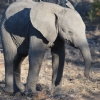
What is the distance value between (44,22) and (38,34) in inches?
7.6

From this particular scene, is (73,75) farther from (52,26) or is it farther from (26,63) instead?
(52,26)

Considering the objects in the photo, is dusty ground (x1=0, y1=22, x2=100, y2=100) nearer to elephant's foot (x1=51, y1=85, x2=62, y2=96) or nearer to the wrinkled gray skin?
elephant's foot (x1=51, y1=85, x2=62, y2=96)

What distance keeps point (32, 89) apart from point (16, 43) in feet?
2.53

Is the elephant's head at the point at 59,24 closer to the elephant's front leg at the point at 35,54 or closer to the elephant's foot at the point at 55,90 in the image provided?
the elephant's front leg at the point at 35,54

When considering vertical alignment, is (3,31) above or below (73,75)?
above

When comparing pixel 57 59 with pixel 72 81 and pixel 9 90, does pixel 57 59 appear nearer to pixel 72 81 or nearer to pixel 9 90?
pixel 9 90

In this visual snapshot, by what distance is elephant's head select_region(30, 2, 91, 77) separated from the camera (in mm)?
4871

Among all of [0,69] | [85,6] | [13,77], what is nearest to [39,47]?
[13,77]

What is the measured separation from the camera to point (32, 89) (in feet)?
17.5

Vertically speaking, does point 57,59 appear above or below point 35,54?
below

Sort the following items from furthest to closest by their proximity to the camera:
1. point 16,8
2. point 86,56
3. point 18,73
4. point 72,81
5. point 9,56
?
point 72,81 < point 18,73 < point 9,56 < point 16,8 < point 86,56

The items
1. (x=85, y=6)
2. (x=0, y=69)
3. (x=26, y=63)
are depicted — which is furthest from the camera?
(x=85, y=6)

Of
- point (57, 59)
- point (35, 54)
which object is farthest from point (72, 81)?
point (35, 54)

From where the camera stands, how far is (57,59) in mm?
5707
